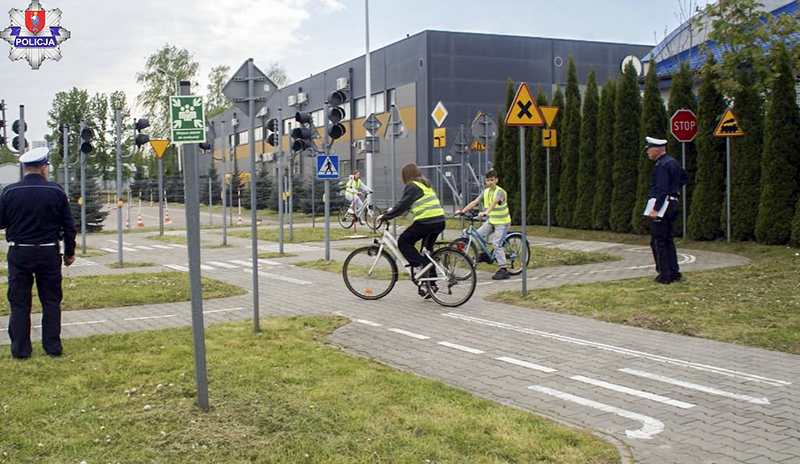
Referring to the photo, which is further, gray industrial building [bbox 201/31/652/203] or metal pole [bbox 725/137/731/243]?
gray industrial building [bbox 201/31/652/203]

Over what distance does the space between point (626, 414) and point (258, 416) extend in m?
2.52

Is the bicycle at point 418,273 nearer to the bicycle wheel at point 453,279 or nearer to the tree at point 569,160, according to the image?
the bicycle wheel at point 453,279

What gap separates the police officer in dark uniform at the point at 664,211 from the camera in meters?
11.8

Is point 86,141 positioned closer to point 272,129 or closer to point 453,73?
point 272,129

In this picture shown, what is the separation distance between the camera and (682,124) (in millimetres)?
19203

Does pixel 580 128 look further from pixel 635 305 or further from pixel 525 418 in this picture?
pixel 525 418

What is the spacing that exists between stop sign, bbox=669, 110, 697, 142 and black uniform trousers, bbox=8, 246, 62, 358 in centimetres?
1521

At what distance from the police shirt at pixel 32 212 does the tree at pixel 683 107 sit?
52.1 ft

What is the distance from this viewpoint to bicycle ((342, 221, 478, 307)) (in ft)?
35.3

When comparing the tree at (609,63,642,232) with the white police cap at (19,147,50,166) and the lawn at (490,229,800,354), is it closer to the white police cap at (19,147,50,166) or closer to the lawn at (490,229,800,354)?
the lawn at (490,229,800,354)

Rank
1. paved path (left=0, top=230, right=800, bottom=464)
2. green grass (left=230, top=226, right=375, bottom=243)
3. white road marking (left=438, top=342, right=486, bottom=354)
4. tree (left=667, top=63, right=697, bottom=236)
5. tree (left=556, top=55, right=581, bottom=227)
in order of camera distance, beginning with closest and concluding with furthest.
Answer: paved path (left=0, top=230, right=800, bottom=464) < white road marking (left=438, top=342, right=486, bottom=354) < tree (left=667, top=63, right=697, bottom=236) < green grass (left=230, top=226, right=375, bottom=243) < tree (left=556, top=55, right=581, bottom=227)

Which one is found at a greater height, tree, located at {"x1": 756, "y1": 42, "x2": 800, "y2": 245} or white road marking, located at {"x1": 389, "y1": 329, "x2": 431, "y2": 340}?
tree, located at {"x1": 756, "y1": 42, "x2": 800, "y2": 245}

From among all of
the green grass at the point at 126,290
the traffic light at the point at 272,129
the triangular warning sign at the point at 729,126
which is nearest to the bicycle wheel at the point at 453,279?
the green grass at the point at 126,290

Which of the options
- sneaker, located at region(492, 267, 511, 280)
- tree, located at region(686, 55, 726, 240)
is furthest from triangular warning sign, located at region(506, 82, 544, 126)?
tree, located at region(686, 55, 726, 240)
